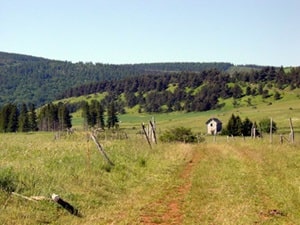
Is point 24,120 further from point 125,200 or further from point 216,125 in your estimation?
point 125,200

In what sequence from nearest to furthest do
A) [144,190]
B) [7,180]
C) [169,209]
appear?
1. [169,209]
2. [7,180]
3. [144,190]

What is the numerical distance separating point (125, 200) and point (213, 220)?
3964mm

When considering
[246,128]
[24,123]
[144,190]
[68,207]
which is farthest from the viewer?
A: [24,123]

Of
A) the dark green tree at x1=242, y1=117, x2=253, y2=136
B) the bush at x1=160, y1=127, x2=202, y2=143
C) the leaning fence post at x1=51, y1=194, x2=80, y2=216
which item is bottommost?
the dark green tree at x1=242, y1=117, x2=253, y2=136

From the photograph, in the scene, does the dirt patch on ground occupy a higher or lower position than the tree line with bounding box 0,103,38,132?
higher

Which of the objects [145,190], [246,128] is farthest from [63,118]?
[145,190]

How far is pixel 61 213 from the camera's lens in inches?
519

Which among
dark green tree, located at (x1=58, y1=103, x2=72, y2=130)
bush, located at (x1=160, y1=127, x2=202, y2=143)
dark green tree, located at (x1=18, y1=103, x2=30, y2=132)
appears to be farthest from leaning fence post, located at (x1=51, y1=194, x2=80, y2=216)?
dark green tree, located at (x1=58, y1=103, x2=72, y2=130)

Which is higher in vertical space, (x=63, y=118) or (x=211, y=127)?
(x=63, y=118)

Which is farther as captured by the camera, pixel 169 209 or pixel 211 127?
pixel 211 127

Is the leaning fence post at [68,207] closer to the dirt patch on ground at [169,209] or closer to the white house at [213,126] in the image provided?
the dirt patch on ground at [169,209]

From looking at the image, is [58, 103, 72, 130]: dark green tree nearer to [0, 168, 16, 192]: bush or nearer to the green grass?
the green grass

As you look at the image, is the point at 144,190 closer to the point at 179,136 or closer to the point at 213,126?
the point at 179,136

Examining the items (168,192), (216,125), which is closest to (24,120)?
(216,125)
